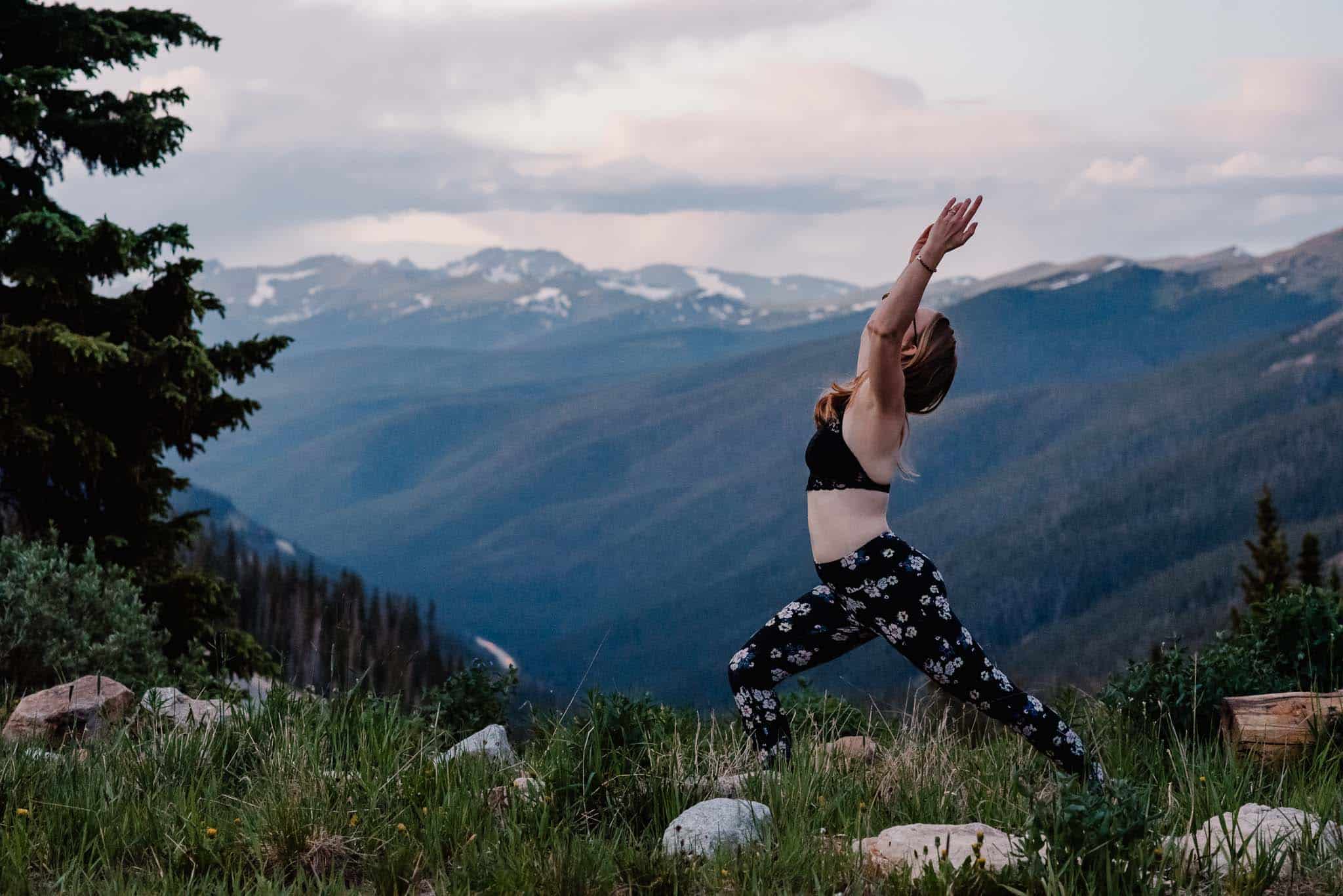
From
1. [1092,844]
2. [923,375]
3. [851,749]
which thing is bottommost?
[851,749]

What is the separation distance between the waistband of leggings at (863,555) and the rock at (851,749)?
85cm

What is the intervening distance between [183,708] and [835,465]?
330cm

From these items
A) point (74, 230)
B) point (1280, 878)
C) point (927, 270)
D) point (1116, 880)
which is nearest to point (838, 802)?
point (1116, 880)

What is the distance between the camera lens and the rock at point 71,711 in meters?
5.46

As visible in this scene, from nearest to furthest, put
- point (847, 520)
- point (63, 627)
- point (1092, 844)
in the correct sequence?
point (1092, 844) < point (847, 520) < point (63, 627)

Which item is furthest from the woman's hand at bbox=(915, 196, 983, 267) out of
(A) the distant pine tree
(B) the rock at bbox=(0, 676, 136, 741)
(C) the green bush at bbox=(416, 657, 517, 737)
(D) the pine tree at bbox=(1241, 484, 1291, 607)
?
(D) the pine tree at bbox=(1241, 484, 1291, 607)

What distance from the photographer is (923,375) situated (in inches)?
184

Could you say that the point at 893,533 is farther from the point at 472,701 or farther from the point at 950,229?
the point at 472,701

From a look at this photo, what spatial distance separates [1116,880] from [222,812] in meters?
2.95

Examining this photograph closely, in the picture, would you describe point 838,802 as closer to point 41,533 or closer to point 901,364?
point 901,364

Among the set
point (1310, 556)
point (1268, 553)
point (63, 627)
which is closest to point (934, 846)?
point (63, 627)

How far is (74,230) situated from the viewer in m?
10.5

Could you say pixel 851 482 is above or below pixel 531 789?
above

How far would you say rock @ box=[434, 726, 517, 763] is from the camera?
473cm
